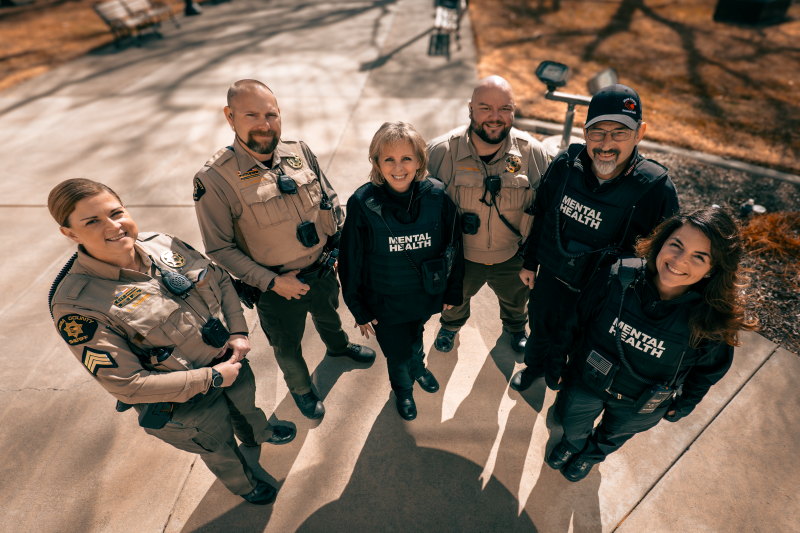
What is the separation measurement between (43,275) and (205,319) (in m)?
3.59

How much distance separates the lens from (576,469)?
8.55ft

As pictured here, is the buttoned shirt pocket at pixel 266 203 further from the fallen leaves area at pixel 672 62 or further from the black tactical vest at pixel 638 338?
the fallen leaves area at pixel 672 62

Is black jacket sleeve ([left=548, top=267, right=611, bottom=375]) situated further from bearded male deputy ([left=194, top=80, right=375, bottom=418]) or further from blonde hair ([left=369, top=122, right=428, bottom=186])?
bearded male deputy ([left=194, top=80, right=375, bottom=418])

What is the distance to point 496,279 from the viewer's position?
10.2 ft

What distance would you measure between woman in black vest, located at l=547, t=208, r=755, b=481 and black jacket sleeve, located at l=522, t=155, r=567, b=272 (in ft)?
1.98

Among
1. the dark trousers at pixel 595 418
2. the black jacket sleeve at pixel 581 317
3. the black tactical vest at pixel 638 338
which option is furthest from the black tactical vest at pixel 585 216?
the dark trousers at pixel 595 418

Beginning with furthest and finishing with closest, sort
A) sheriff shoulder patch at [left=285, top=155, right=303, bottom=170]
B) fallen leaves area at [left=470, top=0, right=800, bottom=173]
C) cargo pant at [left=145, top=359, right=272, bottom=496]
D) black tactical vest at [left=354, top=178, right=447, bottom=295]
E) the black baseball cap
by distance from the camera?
fallen leaves area at [left=470, top=0, right=800, bottom=173]
sheriff shoulder patch at [left=285, top=155, right=303, bottom=170]
black tactical vest at [left=354, top=178, right=447, bottom=295]
the black baseball cap
cargo pant at [left=145, top=359, right=272, bottom=496]

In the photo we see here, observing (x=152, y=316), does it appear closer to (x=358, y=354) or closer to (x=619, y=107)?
(x=358, y=354)

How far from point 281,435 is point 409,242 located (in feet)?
5.46

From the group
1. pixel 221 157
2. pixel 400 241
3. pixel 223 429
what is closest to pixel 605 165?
pixel 400 241

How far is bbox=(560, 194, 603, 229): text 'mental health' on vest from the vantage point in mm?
2351

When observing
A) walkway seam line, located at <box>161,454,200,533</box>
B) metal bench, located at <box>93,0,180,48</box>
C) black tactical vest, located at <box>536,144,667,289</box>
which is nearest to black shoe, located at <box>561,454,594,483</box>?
black tactical vest, located at <box>536,144,667,289</box>

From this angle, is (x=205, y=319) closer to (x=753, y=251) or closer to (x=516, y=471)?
(x=516, y=471)

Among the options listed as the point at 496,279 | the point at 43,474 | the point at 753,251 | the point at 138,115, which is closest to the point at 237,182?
the point at 496,279
